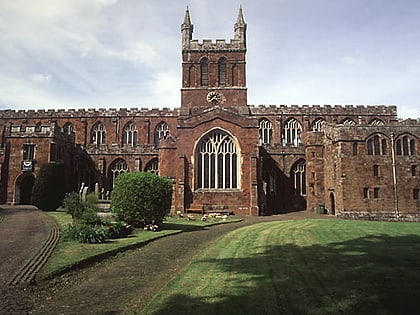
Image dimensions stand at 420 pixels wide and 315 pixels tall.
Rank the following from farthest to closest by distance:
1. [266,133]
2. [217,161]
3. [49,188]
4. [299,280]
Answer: [266,133] < [217,161] < [49,188] < [299,280]

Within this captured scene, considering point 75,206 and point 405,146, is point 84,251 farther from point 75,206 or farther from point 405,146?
point 405,146

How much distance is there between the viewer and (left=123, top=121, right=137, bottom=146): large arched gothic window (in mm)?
48906

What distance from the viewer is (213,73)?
47.2 meters

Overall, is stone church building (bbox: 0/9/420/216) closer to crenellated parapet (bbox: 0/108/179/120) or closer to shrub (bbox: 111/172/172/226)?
crenellated parapet (bbox: 0/108/179/120)

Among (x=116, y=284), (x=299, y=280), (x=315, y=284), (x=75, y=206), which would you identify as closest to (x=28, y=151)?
(x=75, y=206)

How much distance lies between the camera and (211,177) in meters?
34.3

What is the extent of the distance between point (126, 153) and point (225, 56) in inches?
747

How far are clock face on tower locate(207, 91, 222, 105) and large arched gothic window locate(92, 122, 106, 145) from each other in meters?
15.6

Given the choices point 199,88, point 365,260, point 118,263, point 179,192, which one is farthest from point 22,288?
point 199,88

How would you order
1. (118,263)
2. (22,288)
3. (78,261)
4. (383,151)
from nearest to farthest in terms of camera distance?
(22,288), (78,261), (118,263), (383,151)

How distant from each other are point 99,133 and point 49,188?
2044 centimetres

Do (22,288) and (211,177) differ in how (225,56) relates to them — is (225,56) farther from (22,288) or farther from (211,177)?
(22,288)

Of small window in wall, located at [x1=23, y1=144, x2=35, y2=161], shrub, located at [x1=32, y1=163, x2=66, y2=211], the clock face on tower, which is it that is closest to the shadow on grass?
shrub, located at [x1=32, y1=163, x2=66, y2=211]

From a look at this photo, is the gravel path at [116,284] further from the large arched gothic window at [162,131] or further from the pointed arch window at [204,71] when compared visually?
the pointed arch window at [204,71]
